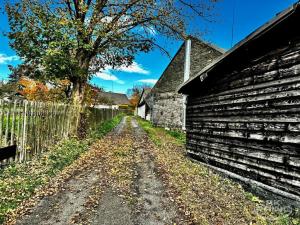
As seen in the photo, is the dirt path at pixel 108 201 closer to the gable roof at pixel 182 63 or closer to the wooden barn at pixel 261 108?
the wooden barn at pixel 261 108

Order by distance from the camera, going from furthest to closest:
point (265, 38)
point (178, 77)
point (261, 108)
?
1. point (178, 77)
2. point (261, 108)
3. point (265, 38)

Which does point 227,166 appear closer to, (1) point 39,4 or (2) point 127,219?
(2) point 127,219

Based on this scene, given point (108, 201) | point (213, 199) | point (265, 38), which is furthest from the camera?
point (265, 38)

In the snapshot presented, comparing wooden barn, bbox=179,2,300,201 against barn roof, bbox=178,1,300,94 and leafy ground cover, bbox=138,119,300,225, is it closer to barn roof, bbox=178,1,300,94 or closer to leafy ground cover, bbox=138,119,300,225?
barn roof, bbox=178,1,300,94

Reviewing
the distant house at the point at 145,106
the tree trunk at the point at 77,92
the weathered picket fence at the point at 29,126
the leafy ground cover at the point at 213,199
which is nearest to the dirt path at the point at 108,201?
the leafy ground cover at the point at 213,199

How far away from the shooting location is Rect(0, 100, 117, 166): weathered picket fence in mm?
6875

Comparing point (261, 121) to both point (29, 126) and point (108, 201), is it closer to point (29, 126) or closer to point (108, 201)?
point (108, 201)

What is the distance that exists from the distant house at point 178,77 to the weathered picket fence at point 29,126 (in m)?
10.8

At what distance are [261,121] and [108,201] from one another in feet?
12.9

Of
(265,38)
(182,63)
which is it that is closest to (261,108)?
(265,38)

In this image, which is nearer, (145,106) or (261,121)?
(261,121)

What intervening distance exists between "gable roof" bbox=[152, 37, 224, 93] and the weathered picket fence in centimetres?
1077

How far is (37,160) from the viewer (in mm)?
8102

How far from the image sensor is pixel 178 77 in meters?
22.2
